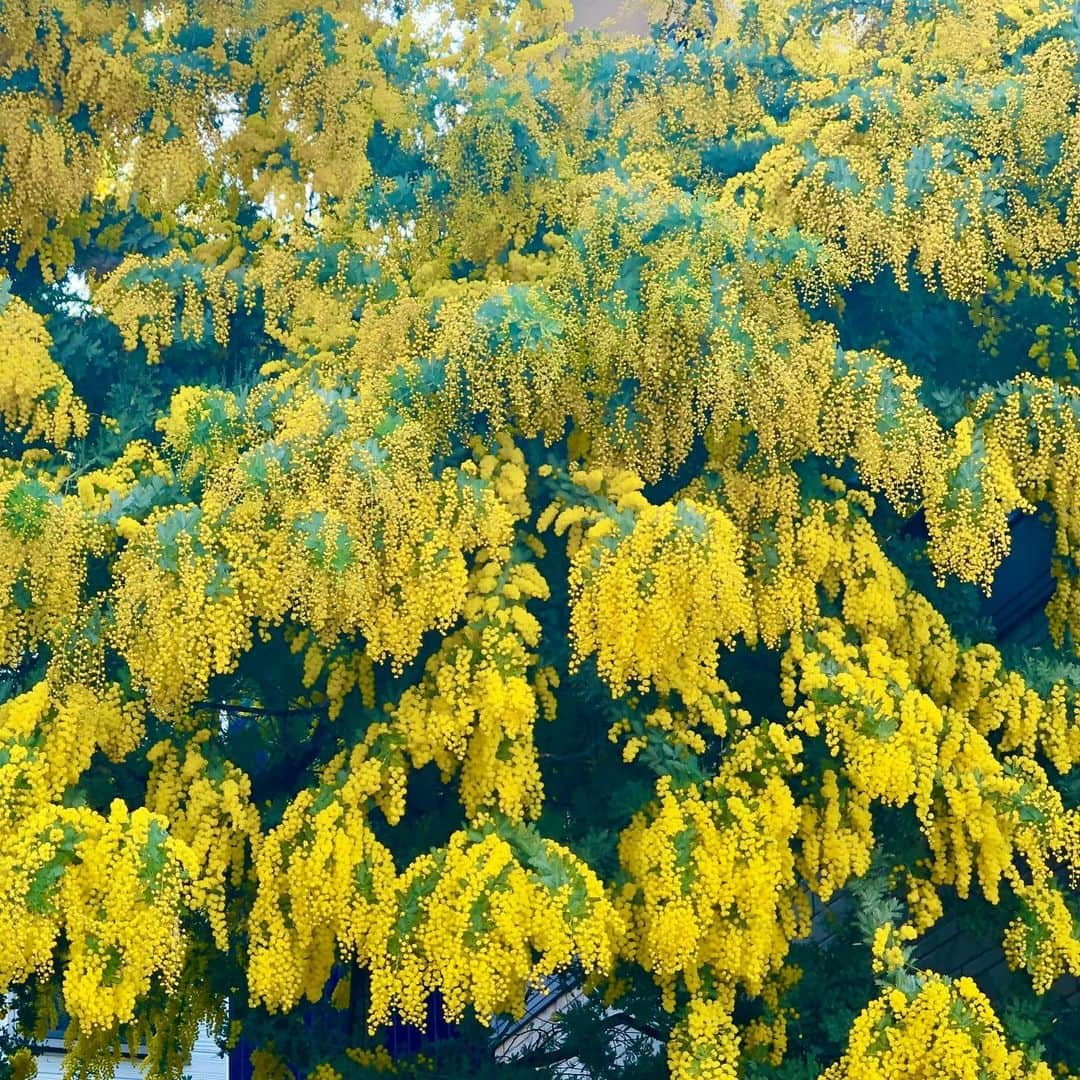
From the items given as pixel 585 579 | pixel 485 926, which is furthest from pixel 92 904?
pixel 585 579

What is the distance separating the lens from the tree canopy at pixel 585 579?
4859mm

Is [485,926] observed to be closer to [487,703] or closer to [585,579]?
[487,703]

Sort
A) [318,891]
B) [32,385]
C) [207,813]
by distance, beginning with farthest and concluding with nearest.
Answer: [32,385] → [207,813] → [318,891]

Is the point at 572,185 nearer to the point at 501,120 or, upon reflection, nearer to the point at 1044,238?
the point at 501,120

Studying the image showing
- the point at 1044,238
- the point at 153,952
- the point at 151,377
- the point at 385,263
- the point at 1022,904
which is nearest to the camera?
the point at 153,952

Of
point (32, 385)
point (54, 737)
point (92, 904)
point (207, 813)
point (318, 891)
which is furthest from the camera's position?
point (32, 385)

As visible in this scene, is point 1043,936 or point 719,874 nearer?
point 719,874

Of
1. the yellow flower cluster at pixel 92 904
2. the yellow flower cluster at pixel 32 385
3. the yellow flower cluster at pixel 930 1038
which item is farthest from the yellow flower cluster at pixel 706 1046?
the yellow flower cluster at pixel 32 385

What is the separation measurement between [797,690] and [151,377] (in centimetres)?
368

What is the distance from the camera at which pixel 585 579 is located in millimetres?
5059

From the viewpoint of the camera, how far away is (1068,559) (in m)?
5.99

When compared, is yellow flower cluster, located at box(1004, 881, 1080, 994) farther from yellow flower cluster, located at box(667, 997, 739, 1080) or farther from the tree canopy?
yellow flower cluster, located at box(667, 997, 739, 1080)

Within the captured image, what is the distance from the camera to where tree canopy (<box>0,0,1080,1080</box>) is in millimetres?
4859

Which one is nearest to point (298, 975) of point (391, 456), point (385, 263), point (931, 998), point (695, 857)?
point (695, 857)
